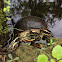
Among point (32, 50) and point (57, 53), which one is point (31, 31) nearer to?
point (32, 50)

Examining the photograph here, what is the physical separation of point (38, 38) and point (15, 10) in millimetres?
1097

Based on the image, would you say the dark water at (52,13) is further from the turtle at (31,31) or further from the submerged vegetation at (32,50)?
the submerged vegetation at (32,50)

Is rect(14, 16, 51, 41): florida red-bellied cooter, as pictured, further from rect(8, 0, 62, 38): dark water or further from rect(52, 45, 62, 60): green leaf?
rect(52, 45, 62, 60): green leaf

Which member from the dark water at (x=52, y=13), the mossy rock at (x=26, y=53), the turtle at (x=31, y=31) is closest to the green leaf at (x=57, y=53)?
the mossy rock at (x=26, y=53)

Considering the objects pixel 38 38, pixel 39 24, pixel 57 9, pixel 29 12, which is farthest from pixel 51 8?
pixel 38 38

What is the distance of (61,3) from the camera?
2.31 m

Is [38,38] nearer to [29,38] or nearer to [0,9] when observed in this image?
[29,38]

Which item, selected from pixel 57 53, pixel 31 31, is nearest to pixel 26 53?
pixel 31 31

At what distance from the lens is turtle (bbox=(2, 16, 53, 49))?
1.52 metres

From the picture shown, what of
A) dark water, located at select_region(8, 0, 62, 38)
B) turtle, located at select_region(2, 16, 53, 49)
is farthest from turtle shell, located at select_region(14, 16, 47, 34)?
dark water, located at select_region(8, 0, 62, 38)

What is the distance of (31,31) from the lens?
161cm

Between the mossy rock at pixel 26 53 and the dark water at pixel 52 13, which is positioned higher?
the dark water at pixel 52 13

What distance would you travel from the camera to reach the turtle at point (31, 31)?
1.52 metres

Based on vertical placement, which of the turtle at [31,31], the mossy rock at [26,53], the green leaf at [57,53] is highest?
the green leaf at [57,53]
